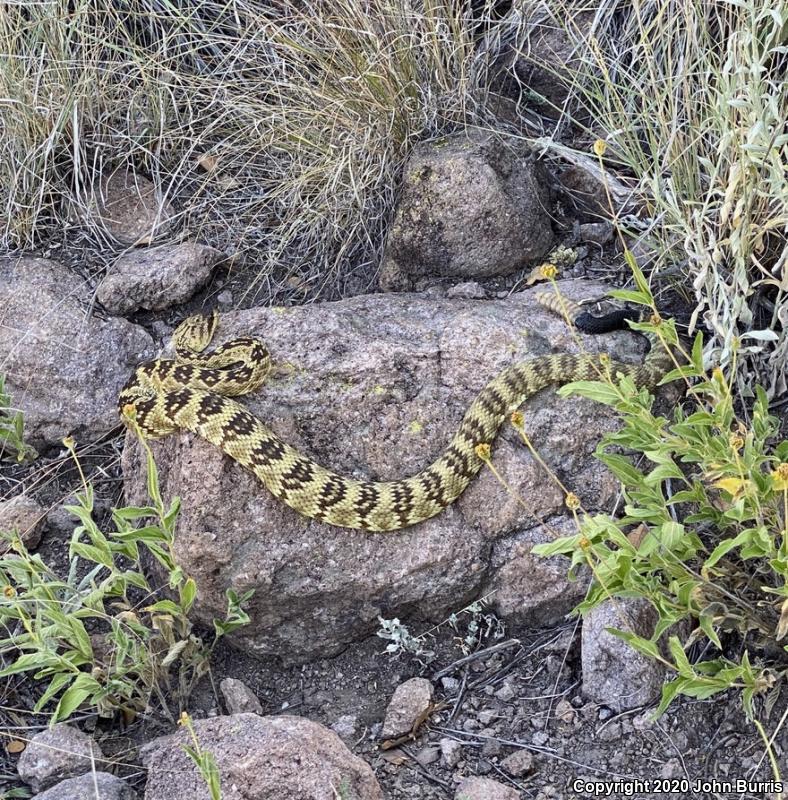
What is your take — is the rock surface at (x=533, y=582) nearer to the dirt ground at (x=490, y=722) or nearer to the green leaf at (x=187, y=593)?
the dirt ground at (x=490, y=722)

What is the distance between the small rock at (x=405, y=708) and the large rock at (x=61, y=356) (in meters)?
2.18

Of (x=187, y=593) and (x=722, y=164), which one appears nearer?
(x=187, y=593)

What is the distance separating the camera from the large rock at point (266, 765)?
378 centimetres

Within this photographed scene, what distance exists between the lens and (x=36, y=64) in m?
6.44

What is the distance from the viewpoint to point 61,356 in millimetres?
5930

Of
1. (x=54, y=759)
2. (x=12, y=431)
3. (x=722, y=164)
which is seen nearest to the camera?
(x=54, y=759)

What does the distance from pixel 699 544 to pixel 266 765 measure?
170cm

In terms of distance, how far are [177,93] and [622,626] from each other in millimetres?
4136

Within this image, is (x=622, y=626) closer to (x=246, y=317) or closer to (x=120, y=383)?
(x=246, y=317)

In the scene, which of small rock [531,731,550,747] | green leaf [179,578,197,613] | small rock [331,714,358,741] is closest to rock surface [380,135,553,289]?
green leaf [179,578,197,613]

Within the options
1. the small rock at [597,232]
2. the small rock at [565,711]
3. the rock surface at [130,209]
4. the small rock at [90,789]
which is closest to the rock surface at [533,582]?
the small rock at [565,711]

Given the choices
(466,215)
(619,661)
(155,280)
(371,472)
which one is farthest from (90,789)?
(466,215)

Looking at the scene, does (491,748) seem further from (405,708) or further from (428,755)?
(405,708)

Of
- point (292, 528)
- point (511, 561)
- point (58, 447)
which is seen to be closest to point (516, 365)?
point (511, 561)
